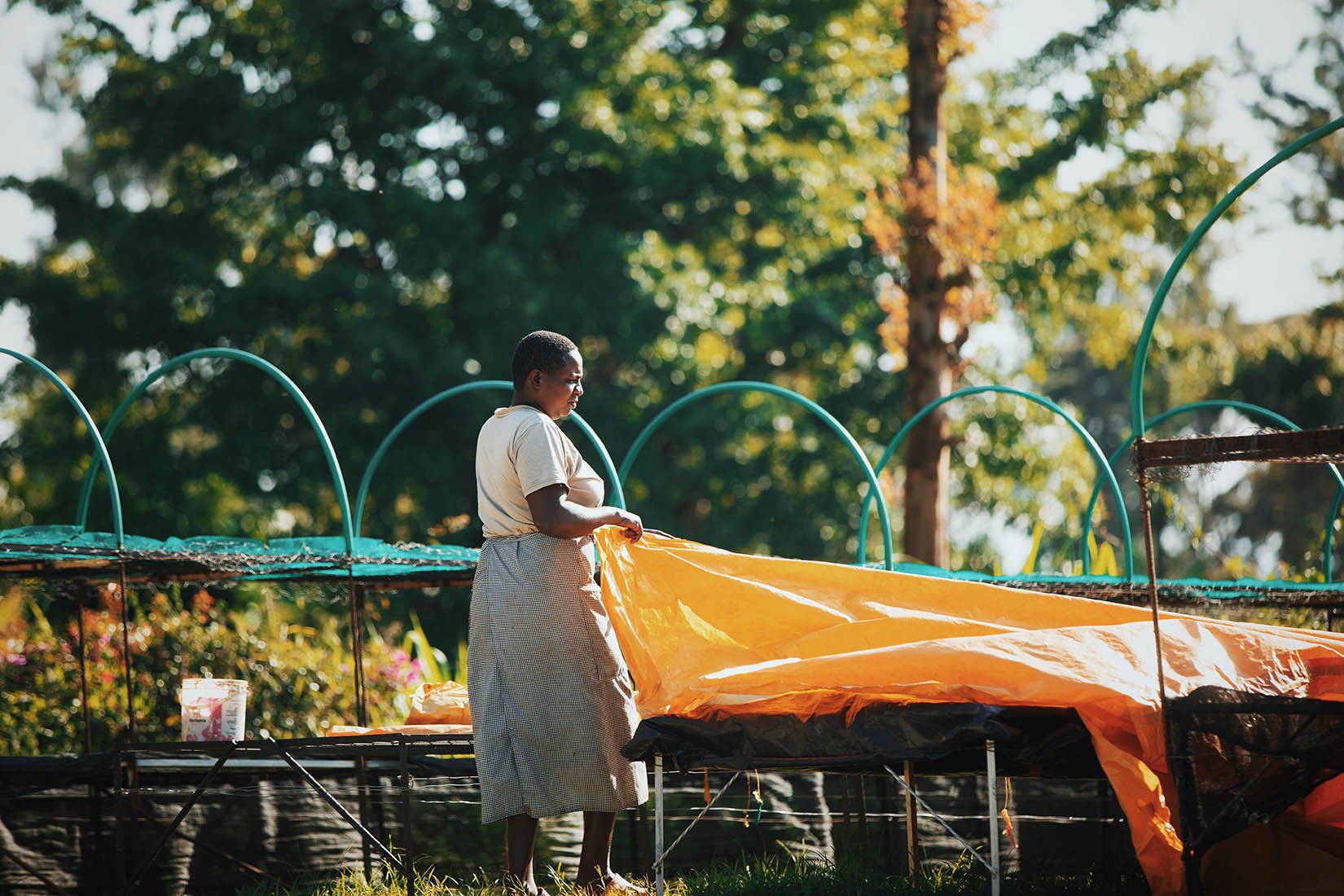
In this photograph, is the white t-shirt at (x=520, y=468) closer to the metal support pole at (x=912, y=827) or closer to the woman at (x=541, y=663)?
the woman at (x=541, y=663)

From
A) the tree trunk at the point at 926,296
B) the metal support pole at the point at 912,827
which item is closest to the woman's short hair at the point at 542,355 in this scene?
the metal support pole at the point at 912,827

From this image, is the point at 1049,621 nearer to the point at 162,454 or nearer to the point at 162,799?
the point at 162,799

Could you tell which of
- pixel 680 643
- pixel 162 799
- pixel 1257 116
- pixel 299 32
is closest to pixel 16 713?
pixel 162 799

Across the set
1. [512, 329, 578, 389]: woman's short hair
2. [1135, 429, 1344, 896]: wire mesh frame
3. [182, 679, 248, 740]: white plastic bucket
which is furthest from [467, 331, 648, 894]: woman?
[1135, 429, 1344, 896]: wire mesh frame

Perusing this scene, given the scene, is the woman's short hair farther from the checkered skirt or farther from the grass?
the grass

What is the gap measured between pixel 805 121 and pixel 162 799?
13.0 meters

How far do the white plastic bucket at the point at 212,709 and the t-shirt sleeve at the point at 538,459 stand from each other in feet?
5.95

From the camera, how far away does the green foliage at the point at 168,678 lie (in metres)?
9.24

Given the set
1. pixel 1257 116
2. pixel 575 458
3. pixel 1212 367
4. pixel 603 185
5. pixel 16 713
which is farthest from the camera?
pixel 1257 116

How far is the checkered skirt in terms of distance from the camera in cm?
467

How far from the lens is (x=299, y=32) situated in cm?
1645

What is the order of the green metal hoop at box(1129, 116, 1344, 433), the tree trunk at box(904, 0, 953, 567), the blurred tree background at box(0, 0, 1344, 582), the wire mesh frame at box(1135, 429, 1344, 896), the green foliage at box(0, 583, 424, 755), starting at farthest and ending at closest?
the blurred tree background at box(0, 0, 1344, 582), the tree trunk at box(904, 0, 953, 567), the green foliage at box(0, 583, 424, 755), the green metal hoop at box(1129, 116, 1344, 433), the wire mesh frame at box(1135, 429, 1344, 896)

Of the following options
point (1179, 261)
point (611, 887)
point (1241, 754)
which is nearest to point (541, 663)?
point (611, 887)

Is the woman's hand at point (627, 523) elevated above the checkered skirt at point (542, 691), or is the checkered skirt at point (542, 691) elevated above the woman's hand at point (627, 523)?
the woman's hand at point (627, 523)
